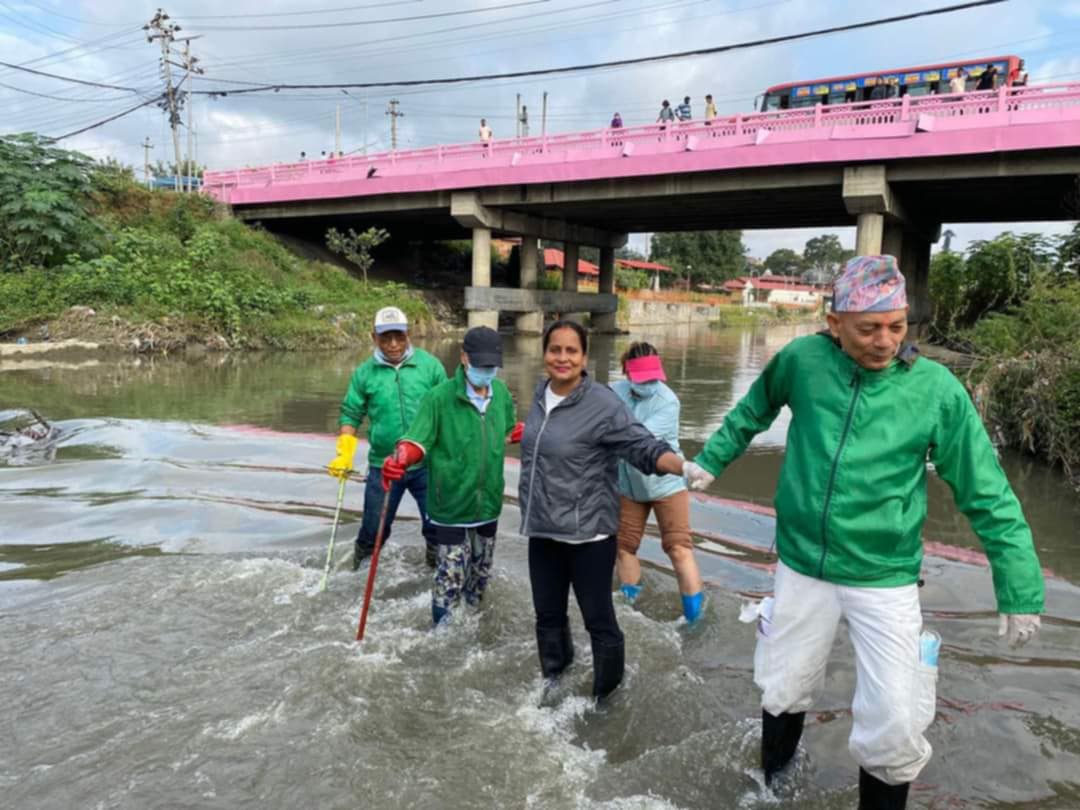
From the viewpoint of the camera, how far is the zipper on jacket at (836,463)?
8.07 feet

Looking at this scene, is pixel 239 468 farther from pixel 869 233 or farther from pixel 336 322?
pixel 869 233

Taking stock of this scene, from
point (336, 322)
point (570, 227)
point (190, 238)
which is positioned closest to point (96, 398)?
point (336, 322)

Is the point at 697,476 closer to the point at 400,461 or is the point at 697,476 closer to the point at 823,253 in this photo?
the point at 400,461

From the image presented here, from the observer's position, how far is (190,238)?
28109 mm

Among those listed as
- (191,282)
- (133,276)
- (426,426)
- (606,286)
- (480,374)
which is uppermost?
(606,286)

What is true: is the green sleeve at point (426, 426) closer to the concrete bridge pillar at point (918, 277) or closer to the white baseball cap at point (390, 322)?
the white baseball cap at point (390, 322)

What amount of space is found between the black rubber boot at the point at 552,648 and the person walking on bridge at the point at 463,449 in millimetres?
701

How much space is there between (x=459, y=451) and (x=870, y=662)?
7.11 feet

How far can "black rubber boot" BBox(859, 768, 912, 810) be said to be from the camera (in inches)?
96.7

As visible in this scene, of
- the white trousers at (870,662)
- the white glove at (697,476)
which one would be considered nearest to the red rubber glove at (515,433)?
the white glove at (697,476)

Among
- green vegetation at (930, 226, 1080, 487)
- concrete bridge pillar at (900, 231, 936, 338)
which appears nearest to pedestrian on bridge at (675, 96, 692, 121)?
concrete bridge pillar at (900, 231, 936, 338)

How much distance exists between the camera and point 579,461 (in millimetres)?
3215

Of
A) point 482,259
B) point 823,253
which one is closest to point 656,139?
point 482,259

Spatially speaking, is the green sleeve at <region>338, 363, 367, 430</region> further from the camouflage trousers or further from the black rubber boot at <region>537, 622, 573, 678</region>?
the black rubber boot at <region>537, 622, 573, 678</region>
